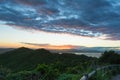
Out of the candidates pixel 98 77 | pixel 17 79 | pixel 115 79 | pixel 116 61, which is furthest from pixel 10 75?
pixel 116 61

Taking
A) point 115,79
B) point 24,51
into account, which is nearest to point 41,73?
point 115,79

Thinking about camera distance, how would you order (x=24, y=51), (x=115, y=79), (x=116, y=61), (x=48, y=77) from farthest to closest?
(x=24, y=51) < (x=116, y=61) < (x=115, y=79) < (x=48, y=77)

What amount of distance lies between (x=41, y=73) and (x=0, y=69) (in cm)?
355

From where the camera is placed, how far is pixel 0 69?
18.5 meters

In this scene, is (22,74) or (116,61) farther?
(116,61)

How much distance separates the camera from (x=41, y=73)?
21.0m

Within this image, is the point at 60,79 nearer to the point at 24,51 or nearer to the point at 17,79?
the point at 17,79

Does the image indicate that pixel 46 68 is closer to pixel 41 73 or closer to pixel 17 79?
pixel 41 73

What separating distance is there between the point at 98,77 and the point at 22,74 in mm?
4827

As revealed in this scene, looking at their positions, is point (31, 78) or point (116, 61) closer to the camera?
point (31, 78)

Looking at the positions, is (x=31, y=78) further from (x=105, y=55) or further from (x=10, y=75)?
(x=105, y=55)

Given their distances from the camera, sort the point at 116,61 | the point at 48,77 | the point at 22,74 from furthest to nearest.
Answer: the point at 116,61 → the point at 48,77 → the point at 22,74

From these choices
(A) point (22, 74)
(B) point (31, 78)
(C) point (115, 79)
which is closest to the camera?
(B) point (31, 78)

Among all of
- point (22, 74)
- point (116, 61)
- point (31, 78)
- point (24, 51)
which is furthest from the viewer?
point (24, 51)
